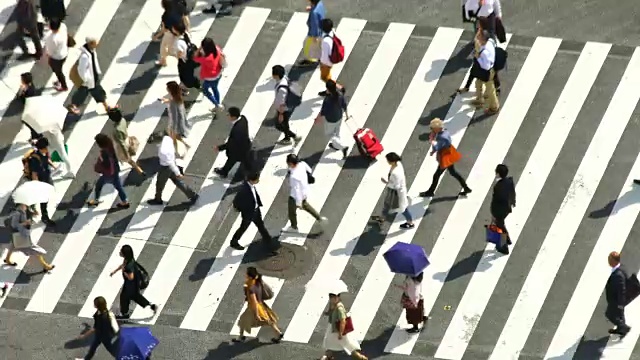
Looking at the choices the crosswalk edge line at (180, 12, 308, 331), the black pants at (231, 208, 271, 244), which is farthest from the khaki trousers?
the black pants at (231, 208, 271, 244)

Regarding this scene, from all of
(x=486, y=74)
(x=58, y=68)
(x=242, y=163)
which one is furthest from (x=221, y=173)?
(x=486, y=74)

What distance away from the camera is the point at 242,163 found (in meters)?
28.5

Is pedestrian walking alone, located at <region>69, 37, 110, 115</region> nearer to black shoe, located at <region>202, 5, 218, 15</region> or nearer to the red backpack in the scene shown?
black shoe, located at <region>202, 5, 218, 15</region>

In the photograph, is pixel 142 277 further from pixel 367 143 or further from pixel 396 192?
pixel 367 143

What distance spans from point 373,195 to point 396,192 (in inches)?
52.5

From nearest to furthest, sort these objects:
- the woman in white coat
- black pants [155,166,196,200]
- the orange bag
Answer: the woman in white coat < the orange bag < black pants [155,166,196,200]

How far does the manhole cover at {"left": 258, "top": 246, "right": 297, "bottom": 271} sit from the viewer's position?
89.8 ft

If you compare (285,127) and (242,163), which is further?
(285,127)

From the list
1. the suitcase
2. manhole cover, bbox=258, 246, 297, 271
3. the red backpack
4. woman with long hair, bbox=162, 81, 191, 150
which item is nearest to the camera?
manhole cover, bbox=258, 246, 297, 271

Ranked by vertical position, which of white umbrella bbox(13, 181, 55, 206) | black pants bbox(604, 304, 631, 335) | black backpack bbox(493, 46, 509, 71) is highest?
black backpack bbox(493, 46, 509, 71)

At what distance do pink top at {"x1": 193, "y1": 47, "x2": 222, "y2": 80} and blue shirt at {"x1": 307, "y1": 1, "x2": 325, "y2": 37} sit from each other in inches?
79.3

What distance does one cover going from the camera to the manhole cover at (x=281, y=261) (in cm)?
2739

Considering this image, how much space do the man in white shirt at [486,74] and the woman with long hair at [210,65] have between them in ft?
15.9

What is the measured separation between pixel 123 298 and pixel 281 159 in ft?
15.3
